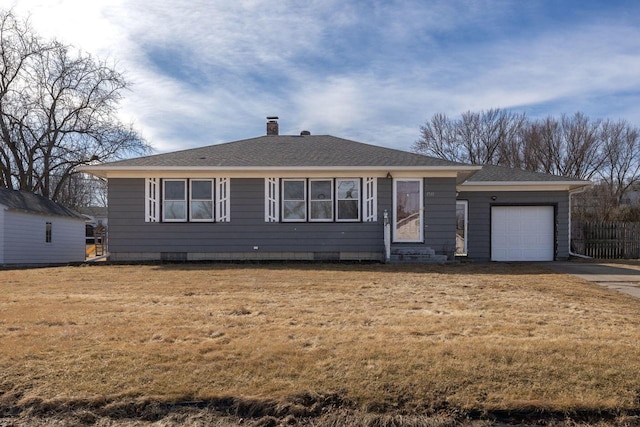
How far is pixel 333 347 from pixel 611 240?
667 inches

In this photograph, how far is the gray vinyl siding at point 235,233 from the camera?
13.8 metres

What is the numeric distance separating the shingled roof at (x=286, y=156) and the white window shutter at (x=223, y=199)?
62 centimetres

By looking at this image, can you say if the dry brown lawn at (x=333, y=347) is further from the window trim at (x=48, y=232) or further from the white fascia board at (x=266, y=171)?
the window trim at (x=48, y=232)

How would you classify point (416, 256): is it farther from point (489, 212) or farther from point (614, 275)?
point (614, 275)

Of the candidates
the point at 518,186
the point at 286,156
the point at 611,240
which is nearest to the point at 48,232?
the point at 286,156

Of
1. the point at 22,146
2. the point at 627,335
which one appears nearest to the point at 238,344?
the point at 627,335

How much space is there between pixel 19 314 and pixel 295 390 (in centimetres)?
442

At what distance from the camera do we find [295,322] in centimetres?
562

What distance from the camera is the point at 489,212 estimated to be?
15.7m

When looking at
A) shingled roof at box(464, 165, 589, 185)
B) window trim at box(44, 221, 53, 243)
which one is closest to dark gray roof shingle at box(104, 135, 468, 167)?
shingled roof at box(464, 165, 589, 185)

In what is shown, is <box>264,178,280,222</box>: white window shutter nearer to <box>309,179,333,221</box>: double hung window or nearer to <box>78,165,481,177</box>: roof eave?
<box>78,165,481,177</box>: roof eave

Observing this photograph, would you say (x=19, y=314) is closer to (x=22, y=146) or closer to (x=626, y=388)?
(x=626, y=388)

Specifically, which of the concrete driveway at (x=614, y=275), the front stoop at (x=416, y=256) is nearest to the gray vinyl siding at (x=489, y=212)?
the concrete driveway at (x=614, y=275)

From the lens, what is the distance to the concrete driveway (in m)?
8.90
